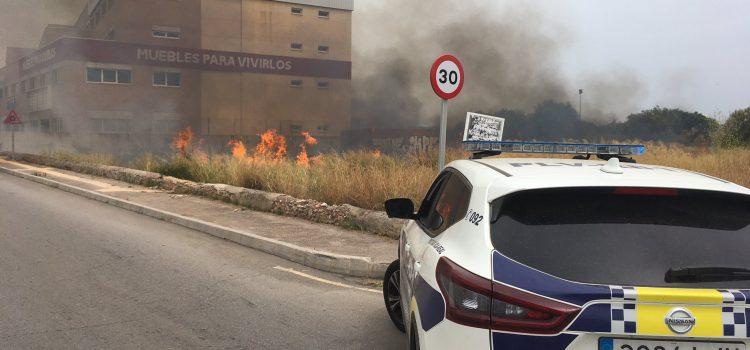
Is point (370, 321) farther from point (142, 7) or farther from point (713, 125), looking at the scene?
point (142, 7)

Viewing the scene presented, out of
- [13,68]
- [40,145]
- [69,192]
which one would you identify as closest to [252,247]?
[69,192]

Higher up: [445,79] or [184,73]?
[184,73]

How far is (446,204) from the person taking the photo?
2.66 meters

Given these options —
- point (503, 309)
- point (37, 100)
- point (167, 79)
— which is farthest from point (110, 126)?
point (503, 309)

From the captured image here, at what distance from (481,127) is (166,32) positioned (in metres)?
38.6

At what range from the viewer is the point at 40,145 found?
37.0 metres

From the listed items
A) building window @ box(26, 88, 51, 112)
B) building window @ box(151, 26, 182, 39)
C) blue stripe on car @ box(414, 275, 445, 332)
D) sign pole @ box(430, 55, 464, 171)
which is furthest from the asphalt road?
building window @ box(26, 88, 51, 112)

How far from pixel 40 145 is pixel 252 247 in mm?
37043

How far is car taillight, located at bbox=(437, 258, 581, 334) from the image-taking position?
5.30ft

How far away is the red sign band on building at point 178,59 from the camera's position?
36.9 metres

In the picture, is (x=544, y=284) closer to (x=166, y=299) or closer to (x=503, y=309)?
(x=503, y=309)

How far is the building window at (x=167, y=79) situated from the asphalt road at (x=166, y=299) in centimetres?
3459

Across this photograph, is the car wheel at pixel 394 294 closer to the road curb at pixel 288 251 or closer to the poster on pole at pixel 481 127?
the road curb at pixel 288 251

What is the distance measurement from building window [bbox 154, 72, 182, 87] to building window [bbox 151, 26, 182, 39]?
290cm
